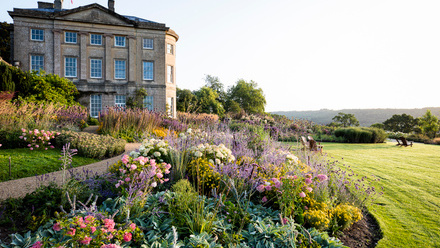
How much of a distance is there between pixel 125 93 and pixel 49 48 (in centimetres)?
631

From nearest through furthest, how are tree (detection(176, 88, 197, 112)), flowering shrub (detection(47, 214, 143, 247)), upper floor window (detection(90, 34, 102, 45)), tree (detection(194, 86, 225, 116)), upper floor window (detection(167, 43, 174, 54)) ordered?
1. flowering shrub (detection(47, 214, 143, 247))
2. upper floor window (detection(90, 34, 102, 45))
3. upper floor window (detection(167, 43, 174, 54))
4. tree (detection(176, 88, 197, 112))
5. tree (detection(194, 86, 225, 116))

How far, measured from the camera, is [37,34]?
61.7ft

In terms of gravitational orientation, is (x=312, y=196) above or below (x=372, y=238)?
above

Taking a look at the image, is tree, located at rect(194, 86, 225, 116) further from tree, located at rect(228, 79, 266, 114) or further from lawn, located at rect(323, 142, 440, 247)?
lawn, located at rect(323, 142, 440, 247)

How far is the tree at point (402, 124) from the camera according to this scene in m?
29.4

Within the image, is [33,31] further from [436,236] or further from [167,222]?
[436,236]

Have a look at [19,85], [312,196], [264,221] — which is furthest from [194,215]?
[19,85]

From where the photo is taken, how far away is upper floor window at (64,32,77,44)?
1938 cm

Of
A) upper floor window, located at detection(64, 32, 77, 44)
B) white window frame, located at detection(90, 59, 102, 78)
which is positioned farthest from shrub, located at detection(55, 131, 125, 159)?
upper floor window, located at detection(64, 32, 77, 44)

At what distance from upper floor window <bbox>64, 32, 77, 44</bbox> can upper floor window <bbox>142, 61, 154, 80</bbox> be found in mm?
5398

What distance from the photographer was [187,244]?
6.93 ft

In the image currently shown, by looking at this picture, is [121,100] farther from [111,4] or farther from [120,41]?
[111,4]

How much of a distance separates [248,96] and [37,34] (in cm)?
2616

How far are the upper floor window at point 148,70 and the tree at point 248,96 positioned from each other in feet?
62.1
